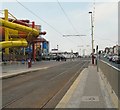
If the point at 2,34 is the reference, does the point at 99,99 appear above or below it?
below

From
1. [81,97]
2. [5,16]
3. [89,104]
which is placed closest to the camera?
[89,104]

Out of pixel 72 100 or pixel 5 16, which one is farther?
pixel 5 16

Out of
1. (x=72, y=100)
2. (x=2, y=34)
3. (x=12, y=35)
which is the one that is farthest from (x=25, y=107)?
(x=2, y=34)

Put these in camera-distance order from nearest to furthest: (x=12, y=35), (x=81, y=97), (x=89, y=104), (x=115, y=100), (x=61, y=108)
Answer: (x=61, y=108) < (x=89, y=104) < (x=115, y=100) < (x=81, y=97) < (x=12, y=35)

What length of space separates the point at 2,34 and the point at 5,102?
5089cm

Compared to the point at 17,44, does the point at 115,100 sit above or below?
below

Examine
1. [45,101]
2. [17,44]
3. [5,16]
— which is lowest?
[45,101]

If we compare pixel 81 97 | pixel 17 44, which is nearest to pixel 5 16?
pixel 17 44

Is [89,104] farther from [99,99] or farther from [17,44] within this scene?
[17,44]

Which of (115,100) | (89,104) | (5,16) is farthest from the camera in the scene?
(5,16)

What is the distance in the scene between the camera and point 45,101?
13609mm

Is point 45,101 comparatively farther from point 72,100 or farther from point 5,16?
point 5,16

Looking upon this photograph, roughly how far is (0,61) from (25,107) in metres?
48.7

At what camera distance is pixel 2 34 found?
6316cm
